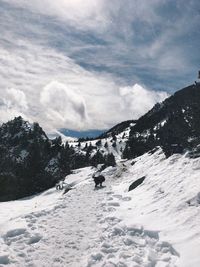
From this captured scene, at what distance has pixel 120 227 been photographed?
15.6 meters

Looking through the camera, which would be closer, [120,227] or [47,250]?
[47,250]

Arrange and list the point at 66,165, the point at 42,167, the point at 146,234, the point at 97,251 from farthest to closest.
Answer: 1. the point at 66,165
2. the point at 42,167
3. the point at 146,234
4. the point at 97,251

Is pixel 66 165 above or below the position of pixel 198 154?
above

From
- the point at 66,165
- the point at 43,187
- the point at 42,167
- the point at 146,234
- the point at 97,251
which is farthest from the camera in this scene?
the point at 66,165

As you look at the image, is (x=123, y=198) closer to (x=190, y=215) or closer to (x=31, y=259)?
(x=190, y=215)

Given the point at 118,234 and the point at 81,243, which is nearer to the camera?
the point at 81,243

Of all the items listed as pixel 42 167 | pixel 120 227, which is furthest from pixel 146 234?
pixel 42 167

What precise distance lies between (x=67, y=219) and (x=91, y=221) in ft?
5.57

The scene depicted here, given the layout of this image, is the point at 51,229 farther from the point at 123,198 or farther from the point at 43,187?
the point at 43,187

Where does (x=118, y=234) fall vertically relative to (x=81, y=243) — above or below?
above

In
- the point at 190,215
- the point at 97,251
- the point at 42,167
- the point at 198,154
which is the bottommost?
the point at 97,251

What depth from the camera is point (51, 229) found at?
16.6m

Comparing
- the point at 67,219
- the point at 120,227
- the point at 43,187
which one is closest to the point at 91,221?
the point at 67,219

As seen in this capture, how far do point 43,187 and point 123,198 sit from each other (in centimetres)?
3794
